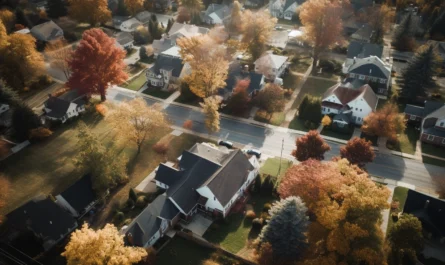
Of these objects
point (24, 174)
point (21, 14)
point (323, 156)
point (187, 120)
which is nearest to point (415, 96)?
point (323, 156)

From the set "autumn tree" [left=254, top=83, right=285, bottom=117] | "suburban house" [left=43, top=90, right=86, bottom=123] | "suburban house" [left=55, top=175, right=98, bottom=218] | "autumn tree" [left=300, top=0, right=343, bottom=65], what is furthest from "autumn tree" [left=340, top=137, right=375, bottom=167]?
"suburban house" [left=43, top=90, right=86, bottom=123]

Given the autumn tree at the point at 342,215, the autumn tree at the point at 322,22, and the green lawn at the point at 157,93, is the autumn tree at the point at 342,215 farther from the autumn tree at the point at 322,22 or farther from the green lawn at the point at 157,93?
the autumn tree at the point at 322,22

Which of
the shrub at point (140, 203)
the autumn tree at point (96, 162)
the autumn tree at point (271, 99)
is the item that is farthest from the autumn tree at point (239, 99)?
the shrub at point (140, 203)

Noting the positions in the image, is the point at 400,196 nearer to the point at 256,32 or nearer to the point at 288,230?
the point at 288,230

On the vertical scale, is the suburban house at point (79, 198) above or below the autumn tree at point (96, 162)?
below

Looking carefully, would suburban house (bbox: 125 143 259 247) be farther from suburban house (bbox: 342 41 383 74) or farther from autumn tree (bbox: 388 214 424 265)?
suburban house (bbox: 342 41 383 74)

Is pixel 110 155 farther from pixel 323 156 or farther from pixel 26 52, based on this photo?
pixel 26 52
